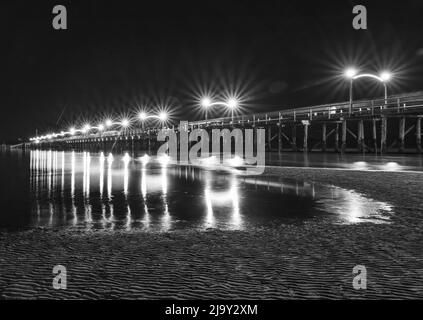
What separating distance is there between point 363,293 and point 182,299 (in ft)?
6.73

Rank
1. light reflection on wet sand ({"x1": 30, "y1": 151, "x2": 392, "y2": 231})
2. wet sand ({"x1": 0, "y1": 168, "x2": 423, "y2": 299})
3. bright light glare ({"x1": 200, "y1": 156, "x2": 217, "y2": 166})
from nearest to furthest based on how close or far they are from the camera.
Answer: wet sand ({"x1": 0, "y1": 168, "x2": 423, "y2": 299}), light reflection on wet sand ({"x1": 30, "y1": 151, "x2": 392, "y2": 231}), bright light glare ({"x1": 200, "y1": 156, "x2": 217, "y2": 166})

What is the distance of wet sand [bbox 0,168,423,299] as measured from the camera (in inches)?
A: 209

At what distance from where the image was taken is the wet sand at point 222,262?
532 cm

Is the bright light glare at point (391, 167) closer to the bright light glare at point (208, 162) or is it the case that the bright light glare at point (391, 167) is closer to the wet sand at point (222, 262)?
the bright light glare at point (208, 162)

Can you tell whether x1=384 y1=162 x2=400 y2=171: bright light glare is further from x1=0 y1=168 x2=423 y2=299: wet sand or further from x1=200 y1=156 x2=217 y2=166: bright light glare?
x1=0 y1=168 x2=423 y2=299: wet sand

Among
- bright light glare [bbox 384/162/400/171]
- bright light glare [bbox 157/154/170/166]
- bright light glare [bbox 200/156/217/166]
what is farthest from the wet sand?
bright light glare [bbox 157/154/170/166]

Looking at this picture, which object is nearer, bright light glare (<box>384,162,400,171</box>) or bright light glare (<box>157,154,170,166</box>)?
bright light glare (<box>384,162,400,171</box>)

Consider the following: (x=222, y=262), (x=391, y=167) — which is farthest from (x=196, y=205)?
(x=391, y=167)

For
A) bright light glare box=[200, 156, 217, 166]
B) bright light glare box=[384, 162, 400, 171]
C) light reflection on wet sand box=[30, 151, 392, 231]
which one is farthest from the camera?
bright light glare box=[200, 156, 217, 166]

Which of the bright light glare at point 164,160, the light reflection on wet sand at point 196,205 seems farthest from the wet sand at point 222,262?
the bright light glare at point 164,160

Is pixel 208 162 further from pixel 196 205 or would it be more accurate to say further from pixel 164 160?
pixel 196 205

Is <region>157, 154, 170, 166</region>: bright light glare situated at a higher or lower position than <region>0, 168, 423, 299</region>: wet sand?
higher

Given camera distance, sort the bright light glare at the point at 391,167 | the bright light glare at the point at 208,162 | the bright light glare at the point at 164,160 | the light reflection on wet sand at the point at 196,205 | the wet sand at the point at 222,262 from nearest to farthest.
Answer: the wet sand at the point at 222,262, the light reflection on wet sand at the point at 196,205, the bright light glare at the point at 391,167, the bright light glare at the point at 208,162, the bright light glare at the point at 164,160

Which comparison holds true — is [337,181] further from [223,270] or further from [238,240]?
[223,270]
